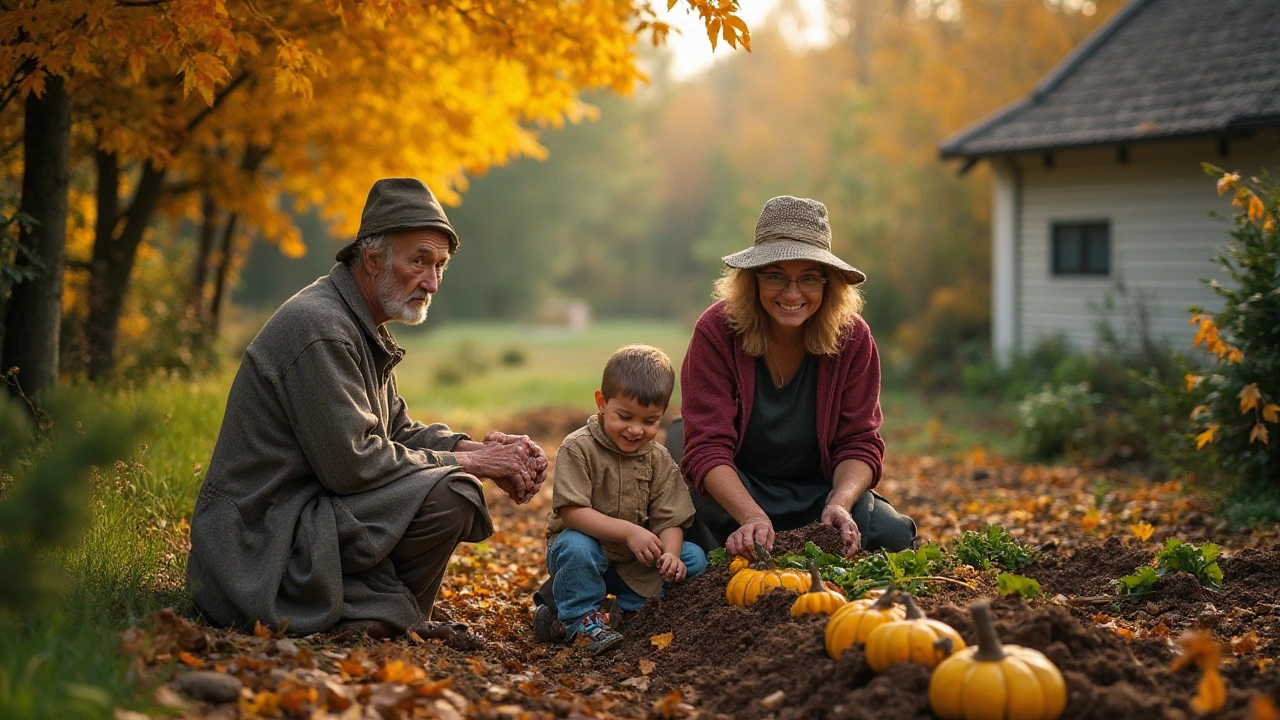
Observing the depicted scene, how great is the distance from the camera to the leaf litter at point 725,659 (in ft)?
9.35

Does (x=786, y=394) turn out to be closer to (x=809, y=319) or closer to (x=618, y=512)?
(x=809, y=319)

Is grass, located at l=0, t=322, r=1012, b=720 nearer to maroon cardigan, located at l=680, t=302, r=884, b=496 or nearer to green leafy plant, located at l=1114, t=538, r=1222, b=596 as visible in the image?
maroon cardigan, located at l=680, t=302, r=884, b=496

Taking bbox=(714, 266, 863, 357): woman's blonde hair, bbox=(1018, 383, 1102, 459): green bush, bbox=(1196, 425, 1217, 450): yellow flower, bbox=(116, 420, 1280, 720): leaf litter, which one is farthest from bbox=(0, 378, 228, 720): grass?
bbox=(1018, 383, 1102, 459): green bush

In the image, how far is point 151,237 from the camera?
12.0 meters

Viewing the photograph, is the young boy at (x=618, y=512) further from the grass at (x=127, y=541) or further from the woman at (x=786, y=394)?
the grass at (x=127, y=541)

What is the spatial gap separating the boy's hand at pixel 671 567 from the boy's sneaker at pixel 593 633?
31 cm

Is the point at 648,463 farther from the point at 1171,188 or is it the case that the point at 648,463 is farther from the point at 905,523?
the point at 1171,188

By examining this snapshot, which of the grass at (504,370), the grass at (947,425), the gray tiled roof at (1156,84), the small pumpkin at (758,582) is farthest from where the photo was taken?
the grass at (504,370)

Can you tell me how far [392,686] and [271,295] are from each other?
40.7m

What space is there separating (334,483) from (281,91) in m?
2.07

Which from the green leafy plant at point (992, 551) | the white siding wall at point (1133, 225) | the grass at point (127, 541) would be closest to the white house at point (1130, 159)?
the white siding wall at point (1133, 225)

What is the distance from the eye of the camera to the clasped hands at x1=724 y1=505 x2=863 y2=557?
423 cm

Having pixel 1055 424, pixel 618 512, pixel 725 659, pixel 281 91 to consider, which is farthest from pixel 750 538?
pixel 1055 424

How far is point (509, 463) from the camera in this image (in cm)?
425
